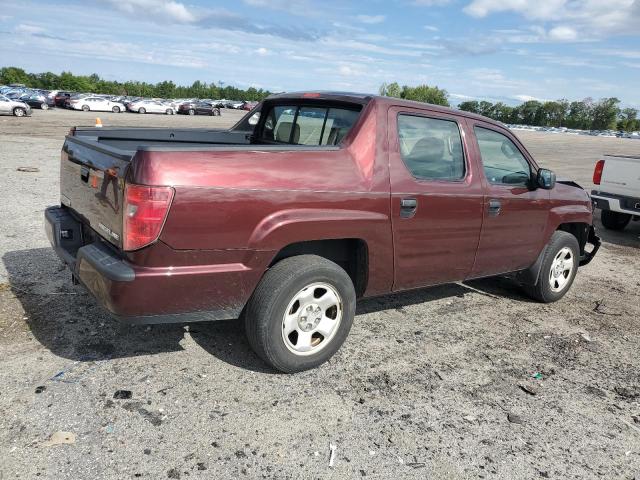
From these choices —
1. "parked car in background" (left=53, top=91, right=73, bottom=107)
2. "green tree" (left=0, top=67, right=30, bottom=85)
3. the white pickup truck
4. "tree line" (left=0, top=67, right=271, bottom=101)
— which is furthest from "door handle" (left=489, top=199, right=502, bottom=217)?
"green tree" (left=0, top=67, right=30, bottom=85)

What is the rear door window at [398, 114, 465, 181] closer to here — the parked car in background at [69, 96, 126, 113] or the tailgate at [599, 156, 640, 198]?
the tailgate at [599, 156, 640, 198]

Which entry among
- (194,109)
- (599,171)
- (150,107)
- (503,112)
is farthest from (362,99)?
(503,112)

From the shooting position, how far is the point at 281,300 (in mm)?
3414

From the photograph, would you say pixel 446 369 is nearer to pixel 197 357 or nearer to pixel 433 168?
pixel 433 168

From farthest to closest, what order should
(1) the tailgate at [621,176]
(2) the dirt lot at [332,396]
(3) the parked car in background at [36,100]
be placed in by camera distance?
(3) the parked car in background at [36,100] < (1) the tailgate at [621,176] < (2) the dirt lot at [332,396]

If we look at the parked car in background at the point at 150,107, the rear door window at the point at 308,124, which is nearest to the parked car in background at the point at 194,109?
the parked car in background at the point at 150,107

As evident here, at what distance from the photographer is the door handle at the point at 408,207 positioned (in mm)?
3902

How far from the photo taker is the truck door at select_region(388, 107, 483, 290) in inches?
155

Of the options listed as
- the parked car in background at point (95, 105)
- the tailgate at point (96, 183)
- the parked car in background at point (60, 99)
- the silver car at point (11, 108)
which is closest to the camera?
the tailgate at point (96, 183)

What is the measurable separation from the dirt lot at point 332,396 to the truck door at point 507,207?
59 centimetres

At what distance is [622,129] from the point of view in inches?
6319

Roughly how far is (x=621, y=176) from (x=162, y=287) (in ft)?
27.5

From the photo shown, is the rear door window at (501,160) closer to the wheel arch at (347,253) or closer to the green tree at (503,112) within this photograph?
the wheel arch at (347,253)

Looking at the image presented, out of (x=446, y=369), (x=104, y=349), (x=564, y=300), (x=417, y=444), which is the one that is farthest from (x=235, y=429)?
(x=564, y=300)
